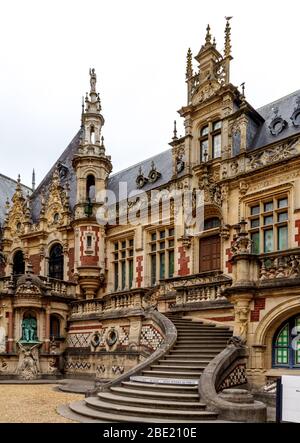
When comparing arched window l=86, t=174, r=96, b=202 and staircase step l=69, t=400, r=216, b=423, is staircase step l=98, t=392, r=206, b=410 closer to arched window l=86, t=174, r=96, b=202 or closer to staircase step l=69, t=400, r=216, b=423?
staircase step l=69, t=400, r=216, b=423

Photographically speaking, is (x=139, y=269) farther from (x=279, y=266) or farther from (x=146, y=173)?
(x=279, y=266)

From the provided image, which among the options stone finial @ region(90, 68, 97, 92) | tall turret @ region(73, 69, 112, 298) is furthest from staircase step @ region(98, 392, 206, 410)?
stone finial @ region(90, 68, 97, 92)

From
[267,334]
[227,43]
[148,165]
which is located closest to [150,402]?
[267,334]

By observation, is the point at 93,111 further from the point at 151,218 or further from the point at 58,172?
the point at 151,218

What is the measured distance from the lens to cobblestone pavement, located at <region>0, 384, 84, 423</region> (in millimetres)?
11062

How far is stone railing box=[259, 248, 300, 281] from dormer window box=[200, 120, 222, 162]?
32.5 ft

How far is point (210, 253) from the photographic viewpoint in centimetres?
2252

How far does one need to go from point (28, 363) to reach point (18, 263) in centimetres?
1097

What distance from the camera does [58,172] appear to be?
107ft

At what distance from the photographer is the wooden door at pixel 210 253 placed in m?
22.2

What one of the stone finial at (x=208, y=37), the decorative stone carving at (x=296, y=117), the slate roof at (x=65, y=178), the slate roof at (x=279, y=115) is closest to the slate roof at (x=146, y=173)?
the slate roof at (x=65, y=178)

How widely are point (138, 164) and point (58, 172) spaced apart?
19.1 feet

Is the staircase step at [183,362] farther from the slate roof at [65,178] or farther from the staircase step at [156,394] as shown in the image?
the slate roof at [65,178]

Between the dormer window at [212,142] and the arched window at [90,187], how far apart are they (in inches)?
323
